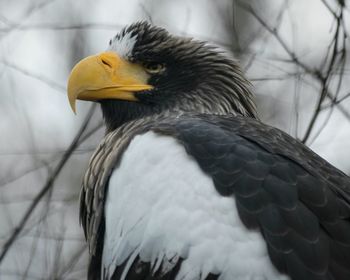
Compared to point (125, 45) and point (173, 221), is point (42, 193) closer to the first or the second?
point (125, 45)

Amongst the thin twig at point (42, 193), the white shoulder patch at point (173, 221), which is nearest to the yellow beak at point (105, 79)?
the thin twig at point (42, 193)

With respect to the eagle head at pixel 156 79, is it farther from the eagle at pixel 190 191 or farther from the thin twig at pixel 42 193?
the thin twig at pixel 42 193

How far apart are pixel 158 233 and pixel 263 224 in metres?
0.46

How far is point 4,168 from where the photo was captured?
22.6 feet

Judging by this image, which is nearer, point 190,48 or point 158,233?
point 158,233

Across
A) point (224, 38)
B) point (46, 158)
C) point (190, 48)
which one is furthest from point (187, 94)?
point (224, 38)

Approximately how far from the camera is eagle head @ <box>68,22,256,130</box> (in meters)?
5.44

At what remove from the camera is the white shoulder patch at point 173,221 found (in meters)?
4.37

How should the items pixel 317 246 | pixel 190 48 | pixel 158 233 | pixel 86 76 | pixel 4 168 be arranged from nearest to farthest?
pixel 317 246 < pixel 158 233 < pixel 86 76 < pixel 190 48 < pixel 4 168

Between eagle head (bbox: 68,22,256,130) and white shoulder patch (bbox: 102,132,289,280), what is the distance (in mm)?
545

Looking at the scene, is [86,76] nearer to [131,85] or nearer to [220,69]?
[131,85]

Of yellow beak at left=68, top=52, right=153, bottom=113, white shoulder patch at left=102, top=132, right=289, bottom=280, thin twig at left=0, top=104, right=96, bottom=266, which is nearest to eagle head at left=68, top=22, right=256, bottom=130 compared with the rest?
yellow beak at left=68, top=52, right=153, bottom=113

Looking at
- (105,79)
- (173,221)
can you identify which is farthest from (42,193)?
(173,221)

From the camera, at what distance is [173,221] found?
4.54 m
